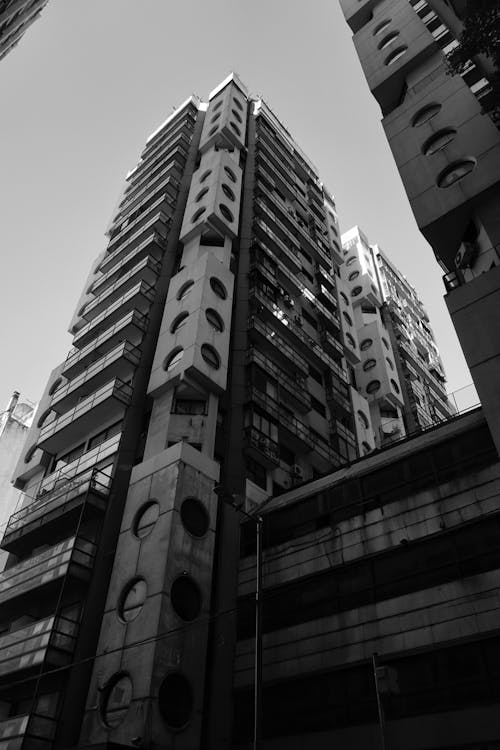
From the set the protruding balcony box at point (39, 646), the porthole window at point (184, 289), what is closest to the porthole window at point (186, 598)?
the protruding balcony box at point (39, 646)

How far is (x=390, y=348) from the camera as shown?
6159 cm

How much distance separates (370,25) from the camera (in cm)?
3838

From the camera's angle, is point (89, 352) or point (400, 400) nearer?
point (89, 352)

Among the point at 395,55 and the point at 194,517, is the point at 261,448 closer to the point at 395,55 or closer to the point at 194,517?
the point at 194,517

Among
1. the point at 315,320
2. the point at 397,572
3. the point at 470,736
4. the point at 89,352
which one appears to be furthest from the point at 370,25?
the point at 470,736

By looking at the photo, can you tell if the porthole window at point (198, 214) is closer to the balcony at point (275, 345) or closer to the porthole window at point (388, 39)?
the balcony at point (275, 345)

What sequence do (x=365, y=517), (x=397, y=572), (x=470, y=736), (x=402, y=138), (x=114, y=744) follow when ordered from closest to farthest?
(x=470, y=736)
(x=114, y=744)
(x=397, y=572)
(x=365, y=517)
(x=402, y=138)

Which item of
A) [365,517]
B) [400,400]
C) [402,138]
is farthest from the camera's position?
[400,400]

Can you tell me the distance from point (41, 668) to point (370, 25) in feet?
132

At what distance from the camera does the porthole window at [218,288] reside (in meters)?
38.5

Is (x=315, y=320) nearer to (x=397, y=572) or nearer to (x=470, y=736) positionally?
(x=397, y=572)

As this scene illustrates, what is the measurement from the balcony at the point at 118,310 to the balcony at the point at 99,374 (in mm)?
4048

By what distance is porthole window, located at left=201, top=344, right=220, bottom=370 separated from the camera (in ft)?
111

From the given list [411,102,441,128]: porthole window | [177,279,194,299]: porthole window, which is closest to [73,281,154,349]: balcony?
[177,279,194,299]: porthole window
